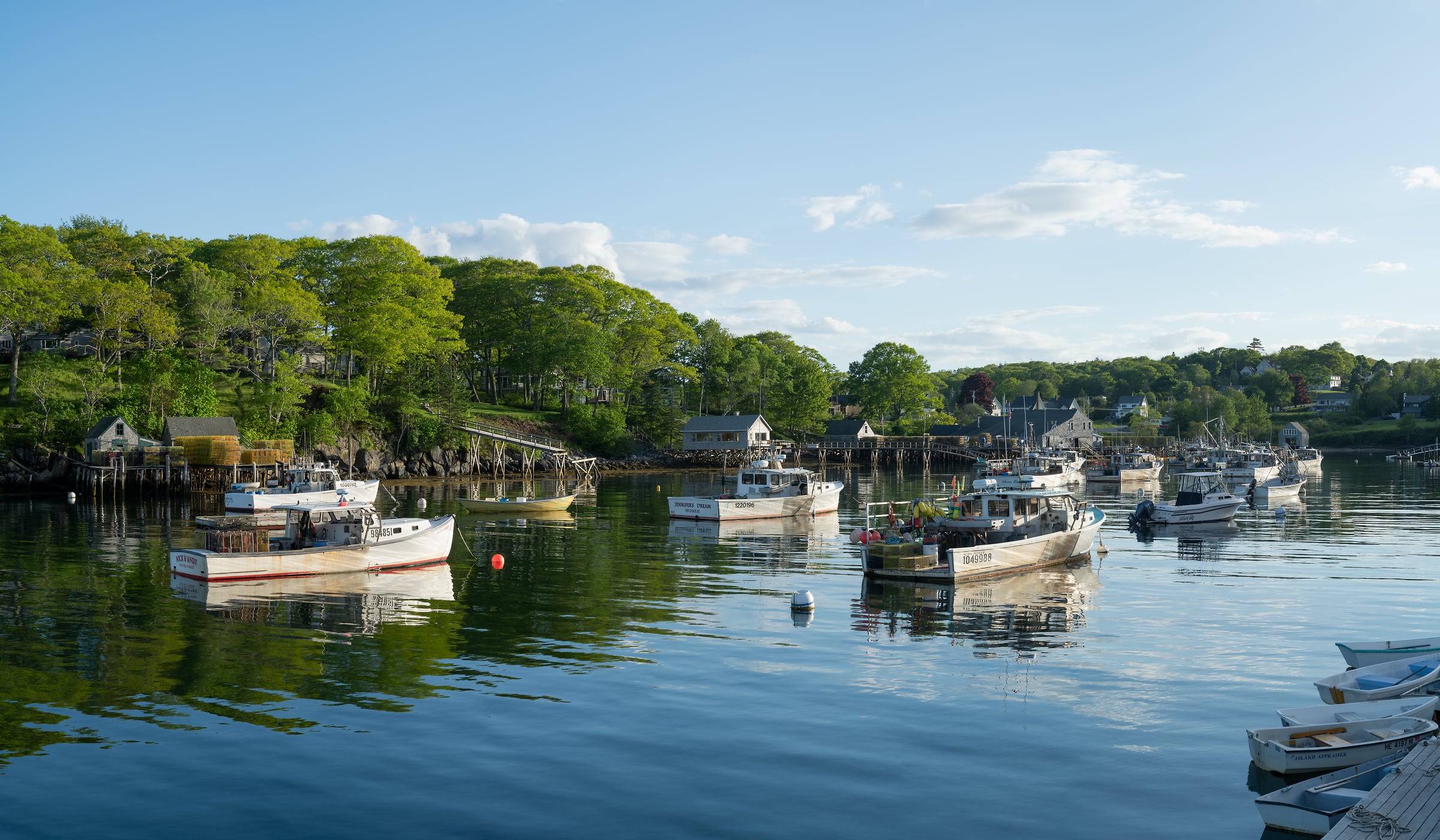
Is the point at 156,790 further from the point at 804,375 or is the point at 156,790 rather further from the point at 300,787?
the point at 804,375

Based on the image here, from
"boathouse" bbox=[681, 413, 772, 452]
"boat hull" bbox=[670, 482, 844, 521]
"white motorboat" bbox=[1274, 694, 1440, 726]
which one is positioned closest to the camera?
"white motorboat" bbox=[1274, 694, 1440, 726]

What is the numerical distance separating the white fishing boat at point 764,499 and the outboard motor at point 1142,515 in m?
16.1

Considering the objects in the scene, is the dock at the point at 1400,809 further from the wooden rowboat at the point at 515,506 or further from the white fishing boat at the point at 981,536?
the wooden rowboat at the point at 515,506

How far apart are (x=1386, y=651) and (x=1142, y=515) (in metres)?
33.2

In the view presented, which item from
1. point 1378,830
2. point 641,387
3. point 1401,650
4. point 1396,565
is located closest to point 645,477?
point 641,387

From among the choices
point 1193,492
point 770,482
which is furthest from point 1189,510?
point 770,482

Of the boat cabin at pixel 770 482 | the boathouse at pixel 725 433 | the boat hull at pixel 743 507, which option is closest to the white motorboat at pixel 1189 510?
the boat hull at pixel 743 507

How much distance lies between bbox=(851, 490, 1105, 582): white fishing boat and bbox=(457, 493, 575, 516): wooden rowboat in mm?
25805

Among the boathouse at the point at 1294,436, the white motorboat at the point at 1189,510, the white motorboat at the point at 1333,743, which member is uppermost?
the boathouse at the point at 1294,436

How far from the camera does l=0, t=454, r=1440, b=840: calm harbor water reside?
13234 millimetres

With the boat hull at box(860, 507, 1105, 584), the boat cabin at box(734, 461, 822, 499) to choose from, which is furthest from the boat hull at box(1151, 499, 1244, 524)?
the boat cabin at box(734, 461, 822, 499)

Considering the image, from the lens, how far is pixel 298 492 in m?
52.7

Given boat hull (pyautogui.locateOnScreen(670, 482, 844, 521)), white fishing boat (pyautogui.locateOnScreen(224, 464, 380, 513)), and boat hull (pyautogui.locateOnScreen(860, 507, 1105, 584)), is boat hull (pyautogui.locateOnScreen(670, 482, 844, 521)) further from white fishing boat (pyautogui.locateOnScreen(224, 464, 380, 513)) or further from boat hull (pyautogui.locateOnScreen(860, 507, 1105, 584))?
boat hull (pyautogui.locateOnScreen(860, 507, 1105, 584))

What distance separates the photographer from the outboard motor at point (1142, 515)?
50875 mm
